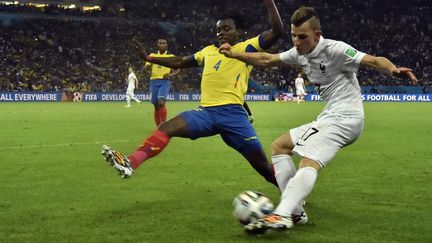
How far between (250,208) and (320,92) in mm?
1369

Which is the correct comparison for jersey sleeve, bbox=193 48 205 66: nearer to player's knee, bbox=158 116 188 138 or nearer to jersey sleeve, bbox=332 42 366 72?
player's knee, bbox=158 116 188 138

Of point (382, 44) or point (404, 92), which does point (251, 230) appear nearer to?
point (404, 92)

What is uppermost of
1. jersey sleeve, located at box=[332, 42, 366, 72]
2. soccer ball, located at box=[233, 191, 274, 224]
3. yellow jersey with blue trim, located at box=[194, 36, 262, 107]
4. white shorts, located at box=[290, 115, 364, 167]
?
jersey sleeve, located at box=[332, 42, 366, 72]

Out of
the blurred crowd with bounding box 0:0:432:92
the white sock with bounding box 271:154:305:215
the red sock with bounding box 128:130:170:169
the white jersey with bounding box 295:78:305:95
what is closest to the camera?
the white sock with bounding box 271:154:305:215

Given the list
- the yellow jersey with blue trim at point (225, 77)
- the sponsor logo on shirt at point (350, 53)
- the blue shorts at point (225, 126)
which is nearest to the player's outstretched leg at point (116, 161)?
the blue shorts at point (225, 126)

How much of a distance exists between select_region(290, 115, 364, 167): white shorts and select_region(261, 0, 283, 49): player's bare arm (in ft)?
5.16

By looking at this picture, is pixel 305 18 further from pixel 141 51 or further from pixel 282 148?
pixel 141 51

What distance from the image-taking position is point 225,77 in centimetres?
726

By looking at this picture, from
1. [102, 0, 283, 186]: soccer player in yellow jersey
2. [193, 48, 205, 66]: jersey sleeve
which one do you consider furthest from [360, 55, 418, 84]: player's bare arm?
[193, 48, 205, 66]: jersey sleeve

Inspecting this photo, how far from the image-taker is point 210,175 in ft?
30.9

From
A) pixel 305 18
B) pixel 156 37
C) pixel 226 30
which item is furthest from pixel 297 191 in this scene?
pixel 156 37

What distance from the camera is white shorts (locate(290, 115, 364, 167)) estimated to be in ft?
17.8

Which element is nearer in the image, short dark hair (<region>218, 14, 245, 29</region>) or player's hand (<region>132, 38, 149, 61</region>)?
short dark hair (<region>218, 14, 245, 29</region>)

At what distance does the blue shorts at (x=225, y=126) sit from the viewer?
696cm
